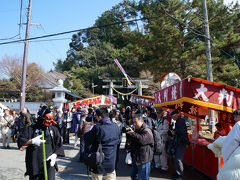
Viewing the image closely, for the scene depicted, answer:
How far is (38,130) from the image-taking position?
11.6 feet

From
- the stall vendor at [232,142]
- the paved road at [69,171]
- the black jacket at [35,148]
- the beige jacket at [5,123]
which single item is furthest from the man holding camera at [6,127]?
the stall vendor at [232,142]

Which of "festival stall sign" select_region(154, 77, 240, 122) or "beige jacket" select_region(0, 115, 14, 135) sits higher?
"festival stall sign" select_region(154, 77, 240, 122)

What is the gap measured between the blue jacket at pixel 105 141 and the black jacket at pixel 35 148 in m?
0.52

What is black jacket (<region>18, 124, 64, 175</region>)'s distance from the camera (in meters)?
3.37

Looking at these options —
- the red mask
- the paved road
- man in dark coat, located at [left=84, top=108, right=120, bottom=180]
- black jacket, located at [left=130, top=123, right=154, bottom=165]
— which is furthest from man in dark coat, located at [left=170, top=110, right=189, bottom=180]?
the red mask

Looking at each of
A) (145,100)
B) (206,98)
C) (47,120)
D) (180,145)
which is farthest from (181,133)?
(145,100)

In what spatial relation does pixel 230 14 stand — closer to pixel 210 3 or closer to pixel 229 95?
pixel 210 3

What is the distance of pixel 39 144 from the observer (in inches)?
132

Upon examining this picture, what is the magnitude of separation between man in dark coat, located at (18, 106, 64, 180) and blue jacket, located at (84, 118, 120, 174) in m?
0.55

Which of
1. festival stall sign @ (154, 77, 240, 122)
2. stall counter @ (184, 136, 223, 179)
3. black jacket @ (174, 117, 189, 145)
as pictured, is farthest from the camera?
black jacket @ (174, 117, 189, 145)

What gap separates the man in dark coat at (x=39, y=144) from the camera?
11.0 feet

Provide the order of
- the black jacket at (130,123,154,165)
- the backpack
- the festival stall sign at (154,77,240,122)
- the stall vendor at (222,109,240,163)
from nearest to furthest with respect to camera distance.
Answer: the stall vendor at (222,109,240,163), the backpack, the black jacket at (130,123,154,165), the festival stall sign at (154,77,240,122)

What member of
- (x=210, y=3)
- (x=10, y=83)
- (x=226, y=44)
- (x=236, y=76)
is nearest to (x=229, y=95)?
(x=226, y=44)

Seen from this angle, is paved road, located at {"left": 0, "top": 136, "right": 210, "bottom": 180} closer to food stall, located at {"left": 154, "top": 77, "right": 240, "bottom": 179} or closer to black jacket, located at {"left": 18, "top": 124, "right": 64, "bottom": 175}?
food stall, located at {"left": 154, "top": 77, "right": 240, "bottom": 179}
